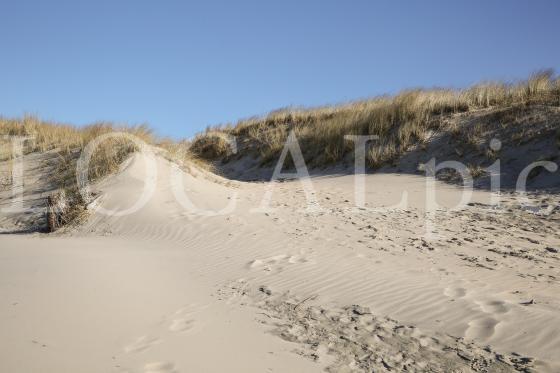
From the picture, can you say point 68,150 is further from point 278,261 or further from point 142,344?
point 142,344

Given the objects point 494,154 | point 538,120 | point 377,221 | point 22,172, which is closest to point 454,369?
point 377,221

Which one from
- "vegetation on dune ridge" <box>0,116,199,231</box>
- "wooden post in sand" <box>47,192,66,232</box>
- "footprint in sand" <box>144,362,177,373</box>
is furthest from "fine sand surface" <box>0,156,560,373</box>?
"vegetation on dune ridge" <box>0,116,199,231</box>

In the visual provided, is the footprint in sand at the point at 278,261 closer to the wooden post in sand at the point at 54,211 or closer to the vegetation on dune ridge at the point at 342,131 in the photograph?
the wooden post in sand at the point at 54,211

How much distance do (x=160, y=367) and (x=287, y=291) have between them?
1867 mm

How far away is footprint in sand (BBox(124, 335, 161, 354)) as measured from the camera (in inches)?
121

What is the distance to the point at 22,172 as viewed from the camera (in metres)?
11.6

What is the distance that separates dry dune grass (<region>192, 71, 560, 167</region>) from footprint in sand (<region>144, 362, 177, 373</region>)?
10.4m

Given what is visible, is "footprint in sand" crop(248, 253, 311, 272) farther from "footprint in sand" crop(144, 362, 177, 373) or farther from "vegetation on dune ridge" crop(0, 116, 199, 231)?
"vegetation on dune ridge" crop(0, 116, 199, 231)

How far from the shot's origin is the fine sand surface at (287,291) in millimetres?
3115

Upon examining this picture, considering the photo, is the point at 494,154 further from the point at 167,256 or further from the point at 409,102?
the point at 167,256

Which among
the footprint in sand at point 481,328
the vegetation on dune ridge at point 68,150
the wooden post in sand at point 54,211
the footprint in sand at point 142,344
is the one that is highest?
the vegetation on dune ridge at point 68,150

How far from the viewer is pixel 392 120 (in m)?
13.9

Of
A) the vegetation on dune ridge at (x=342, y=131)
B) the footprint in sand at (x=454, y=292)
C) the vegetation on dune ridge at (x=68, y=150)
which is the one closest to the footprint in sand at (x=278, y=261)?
the footprint in sand at (x=454, y=292)

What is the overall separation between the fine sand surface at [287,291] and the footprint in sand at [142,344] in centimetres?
2
